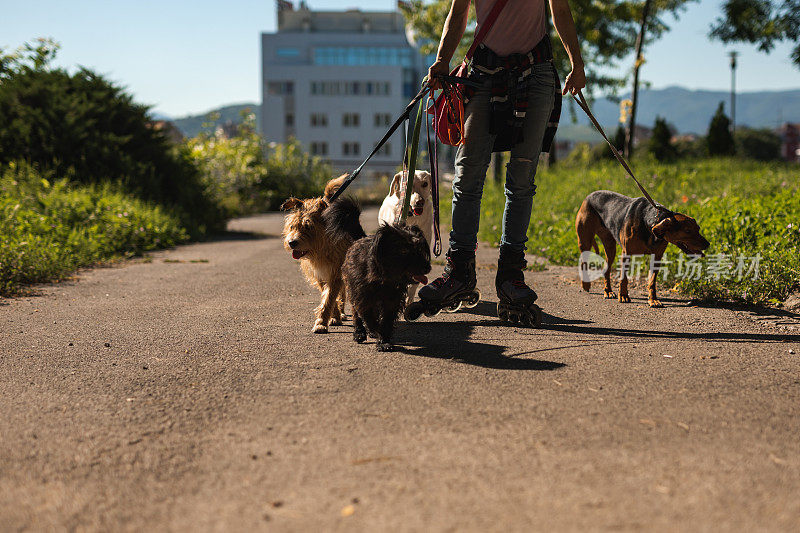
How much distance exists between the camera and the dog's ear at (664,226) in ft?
18.6

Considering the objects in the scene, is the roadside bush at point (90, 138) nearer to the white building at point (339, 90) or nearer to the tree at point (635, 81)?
the tree at point (635, 81)

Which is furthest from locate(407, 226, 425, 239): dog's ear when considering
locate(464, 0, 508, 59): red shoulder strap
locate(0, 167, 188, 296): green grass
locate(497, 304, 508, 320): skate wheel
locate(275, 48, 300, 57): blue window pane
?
locate(275, 48, 300, 57): blue window pane

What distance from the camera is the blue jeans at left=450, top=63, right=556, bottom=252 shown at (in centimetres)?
511

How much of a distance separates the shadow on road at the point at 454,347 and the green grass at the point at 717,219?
8.30ft

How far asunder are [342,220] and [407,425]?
232cm

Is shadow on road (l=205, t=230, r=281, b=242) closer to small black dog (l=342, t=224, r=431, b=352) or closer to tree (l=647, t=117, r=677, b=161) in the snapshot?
small black dog (l=342, t=224, r=431, b=352)

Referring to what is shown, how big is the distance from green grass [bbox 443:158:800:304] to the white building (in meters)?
68.9

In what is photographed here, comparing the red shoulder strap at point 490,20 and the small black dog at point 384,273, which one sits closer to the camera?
the small black dog at point 384,273

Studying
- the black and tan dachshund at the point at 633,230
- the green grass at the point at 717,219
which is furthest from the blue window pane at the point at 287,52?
the black and tan dachshund at the point at 633,230

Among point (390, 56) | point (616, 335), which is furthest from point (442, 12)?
point (390, 56)

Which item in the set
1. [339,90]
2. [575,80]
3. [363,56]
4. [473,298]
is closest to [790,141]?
[363,56]

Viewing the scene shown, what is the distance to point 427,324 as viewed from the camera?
17.5ft

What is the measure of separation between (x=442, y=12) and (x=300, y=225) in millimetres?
28060

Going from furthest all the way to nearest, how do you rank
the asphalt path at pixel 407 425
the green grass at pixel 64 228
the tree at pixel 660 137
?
the tree at pixel 660 137 → the green grass at pixel 64 228 → the asphalt path at pixel 407 425
